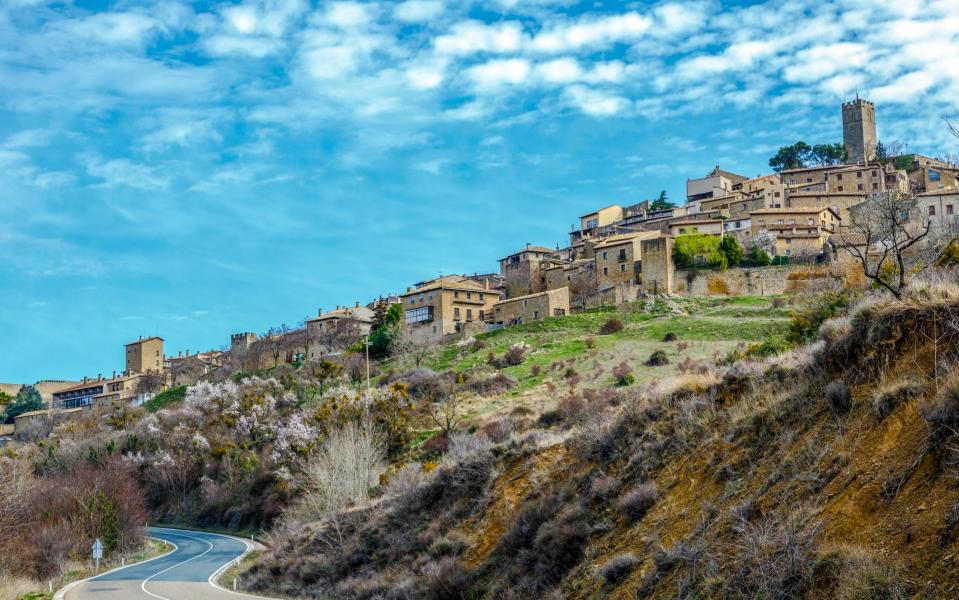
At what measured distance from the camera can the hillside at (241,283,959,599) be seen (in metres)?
11.9

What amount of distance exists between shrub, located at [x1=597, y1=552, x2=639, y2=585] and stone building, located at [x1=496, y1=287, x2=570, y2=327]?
2534 inches

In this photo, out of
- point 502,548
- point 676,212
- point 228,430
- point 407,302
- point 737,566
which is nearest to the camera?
point 737,566

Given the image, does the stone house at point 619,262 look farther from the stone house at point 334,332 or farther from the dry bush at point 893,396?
the dry bush at point 893,396

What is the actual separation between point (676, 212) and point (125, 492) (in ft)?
232

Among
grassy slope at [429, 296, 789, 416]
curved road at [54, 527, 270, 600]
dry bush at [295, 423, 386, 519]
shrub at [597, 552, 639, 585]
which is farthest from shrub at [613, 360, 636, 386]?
shrub at [597, 552, 639, 585]

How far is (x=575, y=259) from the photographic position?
96125 mm

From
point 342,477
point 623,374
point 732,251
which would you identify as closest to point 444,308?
point 732,251

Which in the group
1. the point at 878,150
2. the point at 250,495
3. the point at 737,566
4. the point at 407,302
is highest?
the point at 878,150

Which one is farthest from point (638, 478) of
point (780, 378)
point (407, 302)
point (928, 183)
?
point (928, 183)

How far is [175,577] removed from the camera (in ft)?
124

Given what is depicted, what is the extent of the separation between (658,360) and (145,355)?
318ft

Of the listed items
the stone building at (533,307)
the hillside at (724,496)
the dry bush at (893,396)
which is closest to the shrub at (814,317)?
the hillside at (724,496)

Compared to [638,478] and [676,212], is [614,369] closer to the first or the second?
[638,478]

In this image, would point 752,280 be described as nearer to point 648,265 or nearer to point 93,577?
point 648,265
